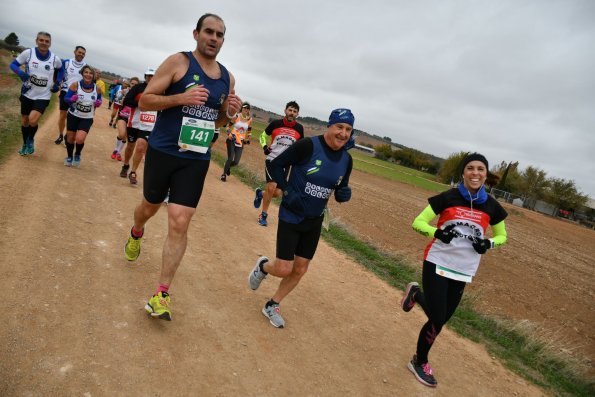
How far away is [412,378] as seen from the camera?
4.41 m

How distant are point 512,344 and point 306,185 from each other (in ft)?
14.8

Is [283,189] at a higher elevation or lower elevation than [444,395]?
higher

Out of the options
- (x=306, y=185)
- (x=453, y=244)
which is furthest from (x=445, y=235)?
(x=306, y=185)

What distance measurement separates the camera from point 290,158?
440 centimetres

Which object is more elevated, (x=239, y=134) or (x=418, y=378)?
(x=239, y=134)

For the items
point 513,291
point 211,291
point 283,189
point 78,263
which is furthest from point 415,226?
point 513,291

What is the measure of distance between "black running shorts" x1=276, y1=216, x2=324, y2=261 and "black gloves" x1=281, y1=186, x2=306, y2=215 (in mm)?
143

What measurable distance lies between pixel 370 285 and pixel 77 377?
4968 millimetres

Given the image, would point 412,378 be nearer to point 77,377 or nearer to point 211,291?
point 211,291

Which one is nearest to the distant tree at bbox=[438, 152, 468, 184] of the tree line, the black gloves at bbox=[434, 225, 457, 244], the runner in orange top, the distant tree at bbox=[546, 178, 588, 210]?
the tree line

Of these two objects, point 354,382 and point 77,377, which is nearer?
point 77,377

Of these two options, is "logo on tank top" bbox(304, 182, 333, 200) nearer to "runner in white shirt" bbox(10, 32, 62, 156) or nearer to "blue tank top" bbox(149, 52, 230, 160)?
"blue tank top" bbox(149, 52, 230, 160)

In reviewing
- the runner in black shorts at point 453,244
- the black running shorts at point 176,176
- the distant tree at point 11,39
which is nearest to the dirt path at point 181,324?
the runner in black shorts at point 453,244

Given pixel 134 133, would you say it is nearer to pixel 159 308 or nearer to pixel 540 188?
pixel 159 308
